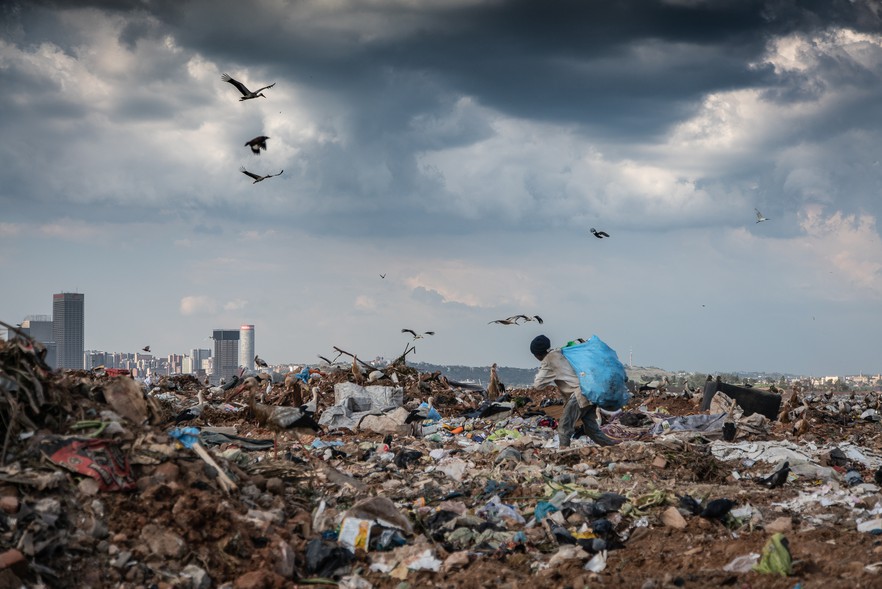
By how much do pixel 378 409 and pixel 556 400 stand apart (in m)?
4.19

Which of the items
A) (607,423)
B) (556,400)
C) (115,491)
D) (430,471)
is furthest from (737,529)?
(556,400)

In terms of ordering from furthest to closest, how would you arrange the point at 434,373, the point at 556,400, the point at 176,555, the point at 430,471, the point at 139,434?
the point at 434,373 → the point at 556,400 → the point at 430,471 → the point at 139,434 → the point at 176,555

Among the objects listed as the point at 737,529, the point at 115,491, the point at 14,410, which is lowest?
the point at 737,529

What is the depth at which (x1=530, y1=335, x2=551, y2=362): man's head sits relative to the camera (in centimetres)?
969

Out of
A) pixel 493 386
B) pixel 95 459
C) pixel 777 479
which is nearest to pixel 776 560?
pixel 777 479

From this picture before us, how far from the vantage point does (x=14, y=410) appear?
5715 millimetres

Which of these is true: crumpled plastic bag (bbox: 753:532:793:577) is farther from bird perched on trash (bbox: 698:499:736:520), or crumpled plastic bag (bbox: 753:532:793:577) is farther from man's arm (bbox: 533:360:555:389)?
man's arm (bbox: 533:360:555:389)

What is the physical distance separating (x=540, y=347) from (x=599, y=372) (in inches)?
28.4

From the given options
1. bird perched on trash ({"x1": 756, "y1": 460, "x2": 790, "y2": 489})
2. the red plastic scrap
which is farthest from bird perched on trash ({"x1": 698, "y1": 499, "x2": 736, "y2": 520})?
the red plastic scrap

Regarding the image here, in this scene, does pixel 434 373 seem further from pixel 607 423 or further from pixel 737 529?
pixel 737 529

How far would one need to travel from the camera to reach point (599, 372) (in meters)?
9.39

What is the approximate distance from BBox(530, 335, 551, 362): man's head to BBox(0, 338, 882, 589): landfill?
1.08m

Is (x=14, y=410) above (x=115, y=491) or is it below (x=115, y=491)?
above

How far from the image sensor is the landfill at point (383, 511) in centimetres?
511
